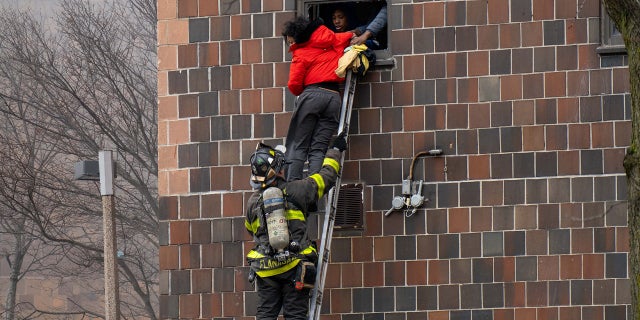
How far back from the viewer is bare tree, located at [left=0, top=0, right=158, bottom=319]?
32.3 m

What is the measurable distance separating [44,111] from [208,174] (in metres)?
19.5

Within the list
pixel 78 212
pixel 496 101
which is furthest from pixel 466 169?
pixel 78 212

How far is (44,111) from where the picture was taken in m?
33.4

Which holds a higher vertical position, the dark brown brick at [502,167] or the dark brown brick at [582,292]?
the dark brown brick at [502,167]

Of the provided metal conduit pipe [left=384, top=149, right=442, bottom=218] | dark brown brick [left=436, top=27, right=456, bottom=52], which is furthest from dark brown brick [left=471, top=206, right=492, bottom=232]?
dark brown brick [left=436, top=27, right=456, bottom=52]

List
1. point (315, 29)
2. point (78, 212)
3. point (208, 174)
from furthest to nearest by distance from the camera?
1. point (78, 212)
2. point (208, 174)
3. point (315, 29)

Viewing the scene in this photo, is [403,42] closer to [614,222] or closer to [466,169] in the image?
[466,169]

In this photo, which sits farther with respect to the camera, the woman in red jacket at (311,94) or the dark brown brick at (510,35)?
the dark brown brick at (510,35)

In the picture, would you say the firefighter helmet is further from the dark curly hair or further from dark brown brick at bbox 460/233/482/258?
dark brown brick at bbox 460/233/482/258

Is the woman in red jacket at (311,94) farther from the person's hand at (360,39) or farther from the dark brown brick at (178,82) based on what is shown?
the dark brown brick at (178,82)

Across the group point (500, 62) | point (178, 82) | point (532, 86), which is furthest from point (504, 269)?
point (178, 82)

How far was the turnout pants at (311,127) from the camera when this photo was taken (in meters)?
13.5

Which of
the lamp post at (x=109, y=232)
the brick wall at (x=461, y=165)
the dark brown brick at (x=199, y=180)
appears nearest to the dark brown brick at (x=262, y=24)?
the brick wall at (x=461, y=165)

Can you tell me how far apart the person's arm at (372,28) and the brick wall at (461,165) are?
0.14m
